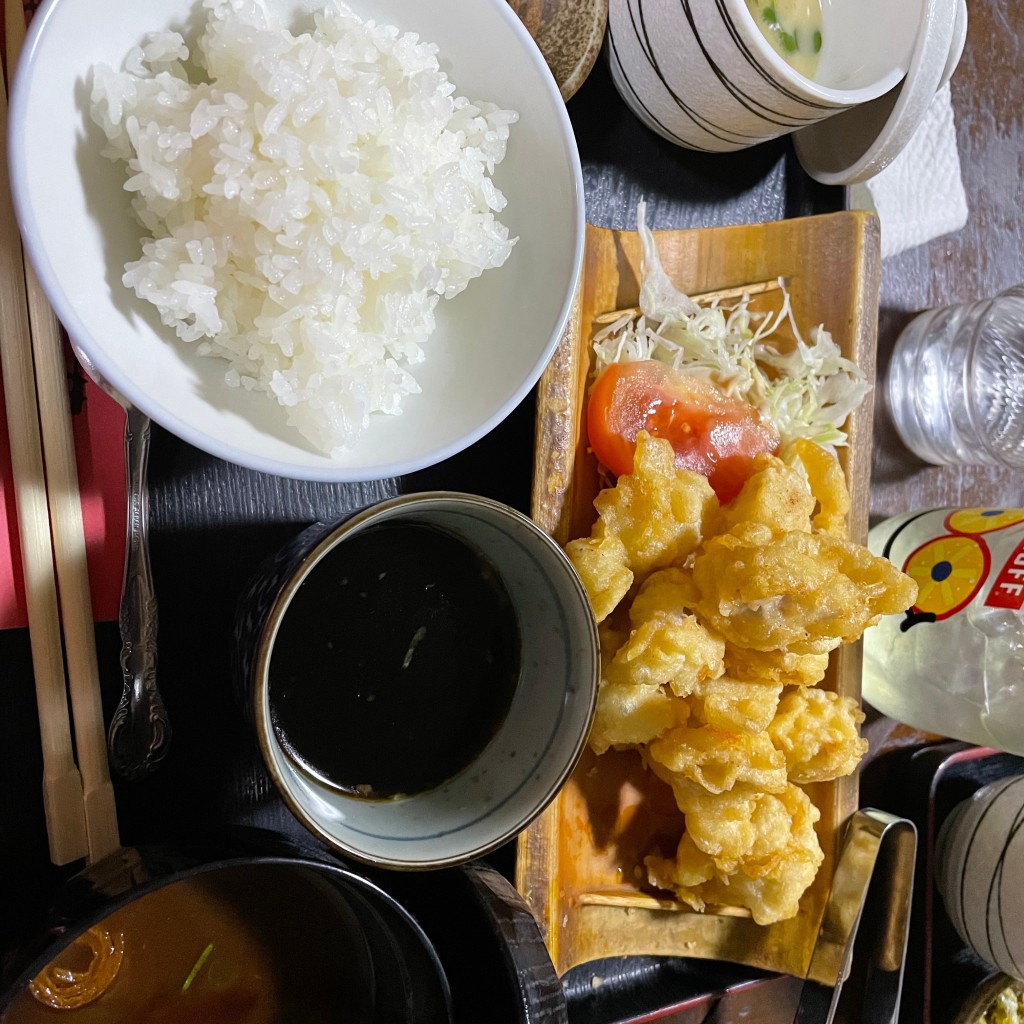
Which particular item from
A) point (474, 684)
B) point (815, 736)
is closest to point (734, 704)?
point (815, 736)

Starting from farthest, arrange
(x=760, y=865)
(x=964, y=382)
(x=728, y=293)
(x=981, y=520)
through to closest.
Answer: (x=964, y=382), (x=981, y=520), (x=728, y=293), (x=760, y=865)

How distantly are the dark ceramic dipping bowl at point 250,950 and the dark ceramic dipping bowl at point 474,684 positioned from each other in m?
0.10

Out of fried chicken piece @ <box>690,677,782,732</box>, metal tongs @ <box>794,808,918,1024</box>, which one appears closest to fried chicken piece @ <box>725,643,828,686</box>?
fried chicken piece @ <box>690,677,782,732</box>

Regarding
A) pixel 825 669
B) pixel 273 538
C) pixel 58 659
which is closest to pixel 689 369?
pixel 825 669

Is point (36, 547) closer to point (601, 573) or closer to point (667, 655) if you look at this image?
point (601, 573)

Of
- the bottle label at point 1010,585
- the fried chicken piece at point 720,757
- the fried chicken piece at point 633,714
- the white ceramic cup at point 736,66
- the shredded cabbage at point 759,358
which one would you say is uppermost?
the white ceramic cup at point 736,66

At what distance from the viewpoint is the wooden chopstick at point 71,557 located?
3.90 ft

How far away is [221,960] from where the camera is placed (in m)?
1.28

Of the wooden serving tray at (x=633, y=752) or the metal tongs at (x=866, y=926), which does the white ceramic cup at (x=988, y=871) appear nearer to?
the metal tongs at (x=866, y=926)

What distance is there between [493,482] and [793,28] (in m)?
1.05

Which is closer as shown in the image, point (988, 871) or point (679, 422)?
point (679, 422)

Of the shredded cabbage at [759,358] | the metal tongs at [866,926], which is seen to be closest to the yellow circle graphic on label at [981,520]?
the shredded cabbage at [759,358]

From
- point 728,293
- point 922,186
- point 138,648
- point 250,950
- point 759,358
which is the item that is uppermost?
point 922,186

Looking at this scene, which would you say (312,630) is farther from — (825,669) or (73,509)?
(825,669)
